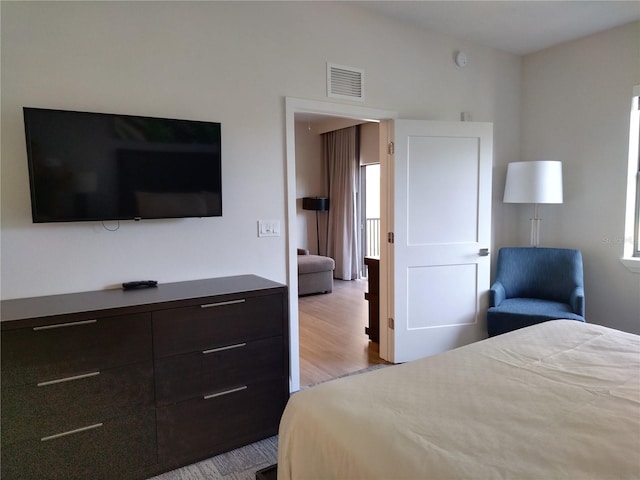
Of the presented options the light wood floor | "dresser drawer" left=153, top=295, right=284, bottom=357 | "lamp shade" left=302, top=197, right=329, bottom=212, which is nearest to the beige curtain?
"lamp shade" left=302, top=197, right=329, bottom=212

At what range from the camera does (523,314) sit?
3.19 meters

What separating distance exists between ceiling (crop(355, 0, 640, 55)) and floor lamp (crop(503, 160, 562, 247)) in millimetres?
1141

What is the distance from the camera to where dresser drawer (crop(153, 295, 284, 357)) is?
6.61 feet

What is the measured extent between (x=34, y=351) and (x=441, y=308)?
2.91m

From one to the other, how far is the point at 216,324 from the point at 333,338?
2.15 metres

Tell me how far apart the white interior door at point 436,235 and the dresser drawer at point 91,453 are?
2078mm

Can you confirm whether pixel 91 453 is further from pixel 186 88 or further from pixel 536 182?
pixel 536 182

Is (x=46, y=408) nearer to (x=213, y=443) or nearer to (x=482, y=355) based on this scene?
(x=213, y=443)

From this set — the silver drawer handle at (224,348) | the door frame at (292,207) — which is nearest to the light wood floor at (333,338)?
the door frame at (292,207)

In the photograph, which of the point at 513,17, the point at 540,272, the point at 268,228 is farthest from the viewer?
the point at 540,272

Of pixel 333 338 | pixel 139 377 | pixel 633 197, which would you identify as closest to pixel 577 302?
pixel 633 197

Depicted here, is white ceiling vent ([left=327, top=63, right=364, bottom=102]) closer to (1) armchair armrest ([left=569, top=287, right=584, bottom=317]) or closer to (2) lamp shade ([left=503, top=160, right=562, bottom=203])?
(2) lamp shade ([left=503, top=160, right=562, bottom=203])

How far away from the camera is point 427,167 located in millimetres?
3389

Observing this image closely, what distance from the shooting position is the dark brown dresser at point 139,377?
171 centimetres
